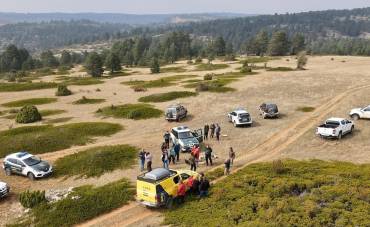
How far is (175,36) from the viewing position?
7249 inches

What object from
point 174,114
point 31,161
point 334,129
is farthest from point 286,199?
point 174,114

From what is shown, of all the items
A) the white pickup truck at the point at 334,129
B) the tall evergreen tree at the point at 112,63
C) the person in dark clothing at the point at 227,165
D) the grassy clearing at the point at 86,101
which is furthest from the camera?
the tall evergreen tree at the point at 112,63

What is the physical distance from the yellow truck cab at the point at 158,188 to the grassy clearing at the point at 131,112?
2841 centimetres

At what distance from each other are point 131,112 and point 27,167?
22.9 m

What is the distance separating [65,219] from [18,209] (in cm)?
471

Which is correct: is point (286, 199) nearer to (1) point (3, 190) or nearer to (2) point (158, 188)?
(2) point (158, 188)

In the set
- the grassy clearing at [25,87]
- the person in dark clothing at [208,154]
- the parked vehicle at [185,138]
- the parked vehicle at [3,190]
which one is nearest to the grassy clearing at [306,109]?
the parked vehicle at [185,138]

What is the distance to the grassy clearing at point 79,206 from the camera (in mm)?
28797

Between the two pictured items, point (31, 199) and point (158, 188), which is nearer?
point (158, 188)

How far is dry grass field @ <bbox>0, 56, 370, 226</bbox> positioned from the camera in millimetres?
37344

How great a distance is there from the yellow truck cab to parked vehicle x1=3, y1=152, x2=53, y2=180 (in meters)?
11.6

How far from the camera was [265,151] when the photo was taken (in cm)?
4150

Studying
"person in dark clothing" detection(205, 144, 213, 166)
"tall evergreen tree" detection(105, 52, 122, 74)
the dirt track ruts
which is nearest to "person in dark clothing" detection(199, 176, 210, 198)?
the dirt track ruts

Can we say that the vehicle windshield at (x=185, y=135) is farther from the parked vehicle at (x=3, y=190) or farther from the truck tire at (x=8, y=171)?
the parked vehicle at (x=3, y=190)
